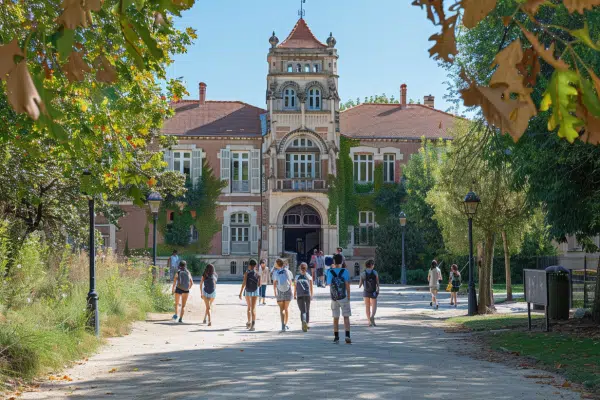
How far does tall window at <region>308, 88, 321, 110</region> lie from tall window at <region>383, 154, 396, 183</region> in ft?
17.9

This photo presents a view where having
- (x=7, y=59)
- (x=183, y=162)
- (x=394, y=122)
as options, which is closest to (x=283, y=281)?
(x=7, y=59)

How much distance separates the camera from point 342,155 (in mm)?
46750

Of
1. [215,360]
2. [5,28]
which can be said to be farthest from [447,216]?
[5,28]

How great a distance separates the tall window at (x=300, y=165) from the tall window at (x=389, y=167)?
4.59 metres

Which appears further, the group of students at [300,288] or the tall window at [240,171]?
the tall window at [240,171]

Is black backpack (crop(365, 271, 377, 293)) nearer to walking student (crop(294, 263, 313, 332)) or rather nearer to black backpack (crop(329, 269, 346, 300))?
walking student (crop(294, 263, 313, 332))

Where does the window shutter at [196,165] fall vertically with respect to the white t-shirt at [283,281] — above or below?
above

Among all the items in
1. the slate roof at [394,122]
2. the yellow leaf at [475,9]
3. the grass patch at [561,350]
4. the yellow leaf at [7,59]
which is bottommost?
the grass patch at [561,350]

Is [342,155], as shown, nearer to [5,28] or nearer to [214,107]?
[214,107]

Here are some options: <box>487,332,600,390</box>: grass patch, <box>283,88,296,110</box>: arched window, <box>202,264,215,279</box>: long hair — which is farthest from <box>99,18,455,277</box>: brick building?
<box>487,332,600,390</box>: grass patch

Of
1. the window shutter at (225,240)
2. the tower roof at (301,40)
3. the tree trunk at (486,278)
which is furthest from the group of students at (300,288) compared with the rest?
the tower roof at (301,40)

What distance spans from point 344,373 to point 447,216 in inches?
618

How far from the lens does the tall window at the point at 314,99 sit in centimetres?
4550

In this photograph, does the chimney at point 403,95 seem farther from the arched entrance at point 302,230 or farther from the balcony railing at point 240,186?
the balcony railing at point 240,186
